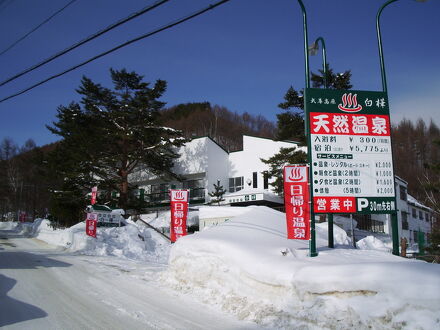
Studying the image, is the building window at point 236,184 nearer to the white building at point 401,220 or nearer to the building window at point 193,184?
the building window at point 193,184

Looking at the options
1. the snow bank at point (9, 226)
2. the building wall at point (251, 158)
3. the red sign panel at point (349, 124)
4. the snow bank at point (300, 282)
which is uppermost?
the building wall at point (251, 158)

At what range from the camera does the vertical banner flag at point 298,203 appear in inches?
361

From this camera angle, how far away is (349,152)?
357 inches

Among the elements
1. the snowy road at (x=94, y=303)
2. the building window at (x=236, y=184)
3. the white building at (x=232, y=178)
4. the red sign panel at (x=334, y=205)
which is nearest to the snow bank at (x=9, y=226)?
the white building at (x=232, y=178)

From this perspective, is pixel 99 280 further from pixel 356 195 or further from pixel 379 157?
pixel 379 157

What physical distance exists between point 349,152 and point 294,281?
388 centimetres

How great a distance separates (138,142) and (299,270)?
26.0 metres

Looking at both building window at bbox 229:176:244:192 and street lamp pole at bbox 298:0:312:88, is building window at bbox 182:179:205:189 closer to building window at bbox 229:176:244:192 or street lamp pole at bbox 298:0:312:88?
building window at bbox 229:176:244:192

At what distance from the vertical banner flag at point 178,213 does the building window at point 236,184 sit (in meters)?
19.8

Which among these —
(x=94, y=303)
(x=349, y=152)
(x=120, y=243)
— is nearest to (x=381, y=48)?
(x=349, y=152)

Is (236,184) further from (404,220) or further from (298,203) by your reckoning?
(298,203)

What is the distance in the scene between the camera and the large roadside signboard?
8883 millimetres

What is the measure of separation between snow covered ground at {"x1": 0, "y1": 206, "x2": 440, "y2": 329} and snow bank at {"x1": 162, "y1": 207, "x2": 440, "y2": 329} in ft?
0.04

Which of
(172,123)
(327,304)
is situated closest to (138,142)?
(327,304)
